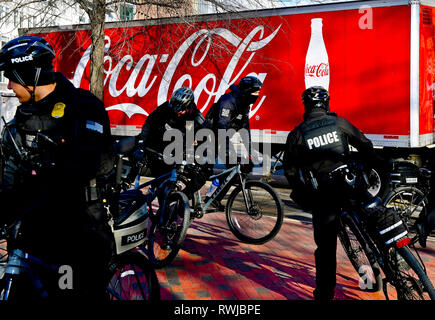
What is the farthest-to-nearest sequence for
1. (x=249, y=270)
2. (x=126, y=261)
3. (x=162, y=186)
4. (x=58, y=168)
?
(x=162, y=186), (x=249, y=270), (x=126, y=261), (x=58, y=168)

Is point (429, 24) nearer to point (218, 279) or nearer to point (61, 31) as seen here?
point (218, 279)

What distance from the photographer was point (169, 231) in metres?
4.86

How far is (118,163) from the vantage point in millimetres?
5035

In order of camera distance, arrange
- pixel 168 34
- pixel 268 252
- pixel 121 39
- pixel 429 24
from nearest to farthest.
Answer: pixel 268 252 → pixel 429 24 → pixel 168 34 → pixel 121 39

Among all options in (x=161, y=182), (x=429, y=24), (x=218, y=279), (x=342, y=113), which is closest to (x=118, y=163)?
(x=161, y=182)

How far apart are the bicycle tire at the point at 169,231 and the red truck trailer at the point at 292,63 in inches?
259

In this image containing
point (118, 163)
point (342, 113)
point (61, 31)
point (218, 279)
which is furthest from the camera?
point (61, 31)

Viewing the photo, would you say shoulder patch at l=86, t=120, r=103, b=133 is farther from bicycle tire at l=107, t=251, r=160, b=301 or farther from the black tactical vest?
the black tactical vest

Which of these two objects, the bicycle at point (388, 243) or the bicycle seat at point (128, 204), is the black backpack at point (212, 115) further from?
the bicycle seat at point (128, 204)

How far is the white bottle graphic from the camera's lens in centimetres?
1053

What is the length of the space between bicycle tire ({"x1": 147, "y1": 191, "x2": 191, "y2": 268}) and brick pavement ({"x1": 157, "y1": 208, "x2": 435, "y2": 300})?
166 mm

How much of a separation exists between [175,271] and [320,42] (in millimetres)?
7696

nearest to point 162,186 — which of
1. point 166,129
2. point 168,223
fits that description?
point 168,223

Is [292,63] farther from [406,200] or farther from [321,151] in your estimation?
[321,151]
